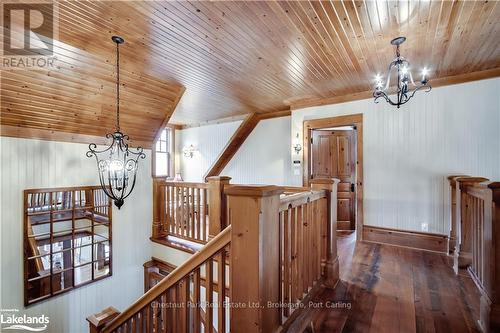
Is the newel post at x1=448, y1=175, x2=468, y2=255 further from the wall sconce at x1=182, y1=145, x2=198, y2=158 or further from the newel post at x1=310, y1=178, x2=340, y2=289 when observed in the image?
the wall sconce at x1=182, y1=145, x2=198, y2=158

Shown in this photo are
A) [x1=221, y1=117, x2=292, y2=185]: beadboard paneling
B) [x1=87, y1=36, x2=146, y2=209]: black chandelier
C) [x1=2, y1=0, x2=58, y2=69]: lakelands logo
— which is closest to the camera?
[x1=2, y1=0, x2=58, y2=69]: lakelands logo

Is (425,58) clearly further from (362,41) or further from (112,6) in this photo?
(112,6)

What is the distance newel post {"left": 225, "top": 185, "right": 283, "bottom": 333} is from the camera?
1.25m

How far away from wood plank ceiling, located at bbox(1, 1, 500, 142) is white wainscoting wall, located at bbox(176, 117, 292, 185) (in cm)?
166

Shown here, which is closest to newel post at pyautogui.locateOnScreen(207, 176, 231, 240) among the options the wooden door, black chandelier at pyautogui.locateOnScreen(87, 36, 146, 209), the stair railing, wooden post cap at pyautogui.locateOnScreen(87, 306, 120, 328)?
black chandelier at pyautogui.locateOnScreen(87, 36, 146, 209)

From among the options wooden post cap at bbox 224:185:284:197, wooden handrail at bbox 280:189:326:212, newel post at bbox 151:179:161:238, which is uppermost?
wooden post cap at bbox 224:185:284:197

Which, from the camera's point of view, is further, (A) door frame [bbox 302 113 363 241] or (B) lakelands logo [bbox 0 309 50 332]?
(A) door frame [bbox 302 113 363 241]

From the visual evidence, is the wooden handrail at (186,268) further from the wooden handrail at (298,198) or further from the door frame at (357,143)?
Answer: the door frame at (357,143)

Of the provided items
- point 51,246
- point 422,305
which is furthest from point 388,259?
point 51,246

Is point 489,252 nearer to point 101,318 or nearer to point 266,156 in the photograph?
point 101,318

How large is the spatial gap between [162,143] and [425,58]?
6397mm

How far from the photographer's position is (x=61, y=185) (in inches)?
139

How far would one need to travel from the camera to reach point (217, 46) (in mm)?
2596

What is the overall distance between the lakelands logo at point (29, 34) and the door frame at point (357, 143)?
3.88 m
